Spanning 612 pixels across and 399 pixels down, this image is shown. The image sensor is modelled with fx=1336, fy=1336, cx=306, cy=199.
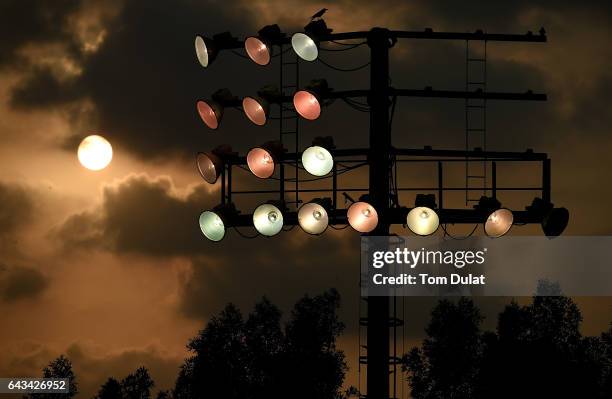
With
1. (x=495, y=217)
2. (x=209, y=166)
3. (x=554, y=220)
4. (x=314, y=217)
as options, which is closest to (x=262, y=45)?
(x=209, y=166)

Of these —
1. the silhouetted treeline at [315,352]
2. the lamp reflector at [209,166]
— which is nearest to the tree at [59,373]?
the silhouetted treeline at [315,352]

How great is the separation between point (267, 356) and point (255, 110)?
35.1 m

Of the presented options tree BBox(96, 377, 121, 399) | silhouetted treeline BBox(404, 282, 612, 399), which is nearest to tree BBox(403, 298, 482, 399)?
silhouetted treeline BBox(404, 282, 612, 399)

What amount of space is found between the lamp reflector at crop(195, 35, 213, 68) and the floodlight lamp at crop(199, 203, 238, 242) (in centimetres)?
181

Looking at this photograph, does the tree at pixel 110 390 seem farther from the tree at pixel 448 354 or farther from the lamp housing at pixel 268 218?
the lamp housing at pixel 268 218

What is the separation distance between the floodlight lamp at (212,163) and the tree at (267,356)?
104 ft

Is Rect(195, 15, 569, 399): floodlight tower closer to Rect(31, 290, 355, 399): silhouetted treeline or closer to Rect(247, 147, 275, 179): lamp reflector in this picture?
Rect(247, 147, 275, 179): lamp reflector

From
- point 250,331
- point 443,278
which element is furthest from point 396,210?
point 250,331

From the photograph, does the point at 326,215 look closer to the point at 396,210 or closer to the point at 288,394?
the point at 396,210

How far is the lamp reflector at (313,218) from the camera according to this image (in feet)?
50.2

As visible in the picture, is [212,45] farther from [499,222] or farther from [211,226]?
[499,222]

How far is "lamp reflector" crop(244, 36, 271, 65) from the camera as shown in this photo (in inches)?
628

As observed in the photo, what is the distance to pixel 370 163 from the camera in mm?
15523

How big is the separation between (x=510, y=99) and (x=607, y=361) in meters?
31.6
